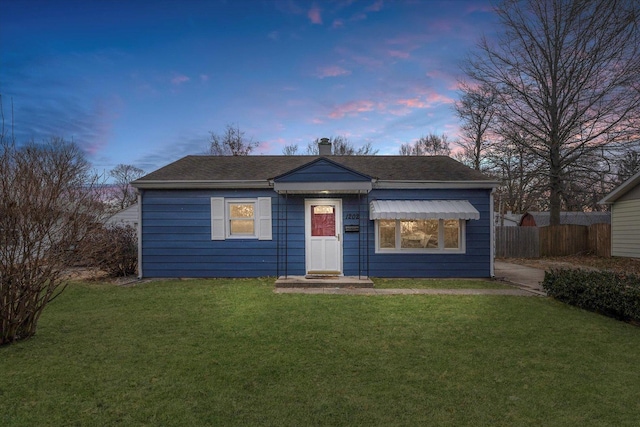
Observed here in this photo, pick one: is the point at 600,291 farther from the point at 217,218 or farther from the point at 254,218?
the point at 217,218

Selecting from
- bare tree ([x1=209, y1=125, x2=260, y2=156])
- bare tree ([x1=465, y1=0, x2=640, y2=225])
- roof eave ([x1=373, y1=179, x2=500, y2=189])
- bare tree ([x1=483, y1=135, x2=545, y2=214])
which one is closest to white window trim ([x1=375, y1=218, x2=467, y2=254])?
roof eave ([x1=373, y1=179, x2=500, y2=189])

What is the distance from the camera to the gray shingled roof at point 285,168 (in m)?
10.5

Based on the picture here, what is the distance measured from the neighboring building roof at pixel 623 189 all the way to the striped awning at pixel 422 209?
9.59 meters

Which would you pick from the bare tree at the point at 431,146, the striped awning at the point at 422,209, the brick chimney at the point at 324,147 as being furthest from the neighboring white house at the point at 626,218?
the bare tree at the point at 431,146

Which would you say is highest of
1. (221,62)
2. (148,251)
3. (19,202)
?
(221,62)

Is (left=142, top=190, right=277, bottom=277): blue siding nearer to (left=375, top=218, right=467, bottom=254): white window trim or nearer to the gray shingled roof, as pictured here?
the gray shingled roof

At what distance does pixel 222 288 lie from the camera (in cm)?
885

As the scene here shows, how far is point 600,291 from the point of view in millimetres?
6504

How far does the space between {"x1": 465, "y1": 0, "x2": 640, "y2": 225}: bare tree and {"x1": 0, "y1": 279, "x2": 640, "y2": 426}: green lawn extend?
14478 mm

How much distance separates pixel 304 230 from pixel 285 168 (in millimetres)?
2561

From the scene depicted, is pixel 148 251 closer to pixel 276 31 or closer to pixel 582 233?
pixel 276 31

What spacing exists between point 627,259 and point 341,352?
16.6m

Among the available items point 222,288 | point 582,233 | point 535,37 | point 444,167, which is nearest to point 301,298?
point 222,288

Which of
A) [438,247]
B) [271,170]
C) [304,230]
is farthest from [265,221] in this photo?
[438,247]
